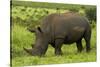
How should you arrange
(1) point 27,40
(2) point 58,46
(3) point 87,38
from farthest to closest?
(3) point 87,38 < (2) point 58,46 < (1) point 27,40

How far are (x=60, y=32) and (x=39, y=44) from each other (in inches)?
11.4

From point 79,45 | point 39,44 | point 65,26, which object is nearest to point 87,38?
point 79,45

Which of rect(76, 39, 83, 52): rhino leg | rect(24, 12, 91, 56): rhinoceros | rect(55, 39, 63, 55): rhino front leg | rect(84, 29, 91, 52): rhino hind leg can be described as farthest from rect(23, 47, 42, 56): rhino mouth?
rect(84, 29, 91, 52): rhino hind leg

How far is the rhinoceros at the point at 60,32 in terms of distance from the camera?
2436 millimetres

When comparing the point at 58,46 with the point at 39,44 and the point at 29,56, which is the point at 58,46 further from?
the point at 29,56

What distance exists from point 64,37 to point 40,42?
30cm

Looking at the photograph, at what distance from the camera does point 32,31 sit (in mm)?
2395

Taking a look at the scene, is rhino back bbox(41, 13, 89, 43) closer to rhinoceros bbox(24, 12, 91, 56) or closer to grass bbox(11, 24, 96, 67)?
rhinoceros bbox(24, 12, 91, 56)

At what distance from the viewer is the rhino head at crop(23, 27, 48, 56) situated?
240cm

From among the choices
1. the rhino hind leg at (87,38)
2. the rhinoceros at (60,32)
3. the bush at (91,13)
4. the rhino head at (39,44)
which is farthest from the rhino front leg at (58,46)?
the bush at (91,13)

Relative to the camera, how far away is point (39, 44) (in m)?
2.43

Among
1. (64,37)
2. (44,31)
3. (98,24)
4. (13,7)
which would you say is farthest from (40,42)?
(98,24)

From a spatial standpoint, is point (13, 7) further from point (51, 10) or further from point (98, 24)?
point (98, 24)
